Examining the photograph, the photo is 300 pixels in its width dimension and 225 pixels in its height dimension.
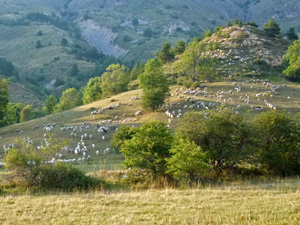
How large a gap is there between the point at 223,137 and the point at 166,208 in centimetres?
923

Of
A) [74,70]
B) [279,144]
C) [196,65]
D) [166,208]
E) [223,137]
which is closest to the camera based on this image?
[166,208]

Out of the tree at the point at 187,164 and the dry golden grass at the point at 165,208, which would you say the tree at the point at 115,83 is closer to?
the tree at the point at 187,164

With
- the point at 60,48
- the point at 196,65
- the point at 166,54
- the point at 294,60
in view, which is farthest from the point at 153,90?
the point at 60,48

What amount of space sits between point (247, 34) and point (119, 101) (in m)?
47.0

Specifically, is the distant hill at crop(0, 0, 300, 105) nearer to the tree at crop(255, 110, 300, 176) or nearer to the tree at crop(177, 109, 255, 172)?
Result: the tree at crop(177, 109, 255, 172)

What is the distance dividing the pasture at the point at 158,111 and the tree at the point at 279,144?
43.9ft

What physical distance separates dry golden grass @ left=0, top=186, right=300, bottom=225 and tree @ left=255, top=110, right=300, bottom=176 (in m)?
5.65

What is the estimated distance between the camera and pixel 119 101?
49781 millimetres

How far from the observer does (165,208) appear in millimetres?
10828

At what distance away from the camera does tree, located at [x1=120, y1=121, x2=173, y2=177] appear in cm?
1753

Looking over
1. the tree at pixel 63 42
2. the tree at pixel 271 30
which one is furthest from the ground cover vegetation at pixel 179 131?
the tree at pixel 63 42

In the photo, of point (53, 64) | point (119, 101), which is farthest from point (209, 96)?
point (53, 64)

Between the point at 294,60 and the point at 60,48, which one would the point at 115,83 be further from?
the point at 60,48

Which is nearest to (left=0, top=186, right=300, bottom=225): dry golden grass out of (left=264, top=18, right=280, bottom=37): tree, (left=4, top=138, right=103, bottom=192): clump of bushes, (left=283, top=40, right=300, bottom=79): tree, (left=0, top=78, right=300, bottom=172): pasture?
(left=4, top=138, right=103, bottom=192): clump of bushes
